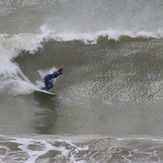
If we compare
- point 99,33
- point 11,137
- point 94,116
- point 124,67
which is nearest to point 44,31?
point 99,33

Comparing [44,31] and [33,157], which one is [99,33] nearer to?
[44,31]

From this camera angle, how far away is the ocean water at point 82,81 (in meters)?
8.31

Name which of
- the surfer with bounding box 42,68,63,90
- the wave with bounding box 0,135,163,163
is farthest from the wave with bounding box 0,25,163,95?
the wave with bounding box 0,135,163,163

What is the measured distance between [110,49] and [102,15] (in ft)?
8.95

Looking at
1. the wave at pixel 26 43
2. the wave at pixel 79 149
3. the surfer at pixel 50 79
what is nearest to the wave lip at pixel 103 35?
the wave at pixel 26 43

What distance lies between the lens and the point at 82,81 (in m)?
11.0

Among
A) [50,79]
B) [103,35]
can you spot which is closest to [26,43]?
[50,79]

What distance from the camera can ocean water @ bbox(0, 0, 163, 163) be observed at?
8312 mm

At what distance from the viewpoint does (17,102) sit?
10.1m

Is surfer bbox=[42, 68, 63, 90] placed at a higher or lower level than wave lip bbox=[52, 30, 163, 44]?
lower

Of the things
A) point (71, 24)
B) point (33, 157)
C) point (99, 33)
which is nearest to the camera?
point (33, 157)

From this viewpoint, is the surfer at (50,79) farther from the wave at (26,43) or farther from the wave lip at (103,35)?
the wave lip at (103,35)

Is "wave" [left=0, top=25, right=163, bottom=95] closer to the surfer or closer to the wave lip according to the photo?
the wave lip

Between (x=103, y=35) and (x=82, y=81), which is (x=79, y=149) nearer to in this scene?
(x=82, y=81)
